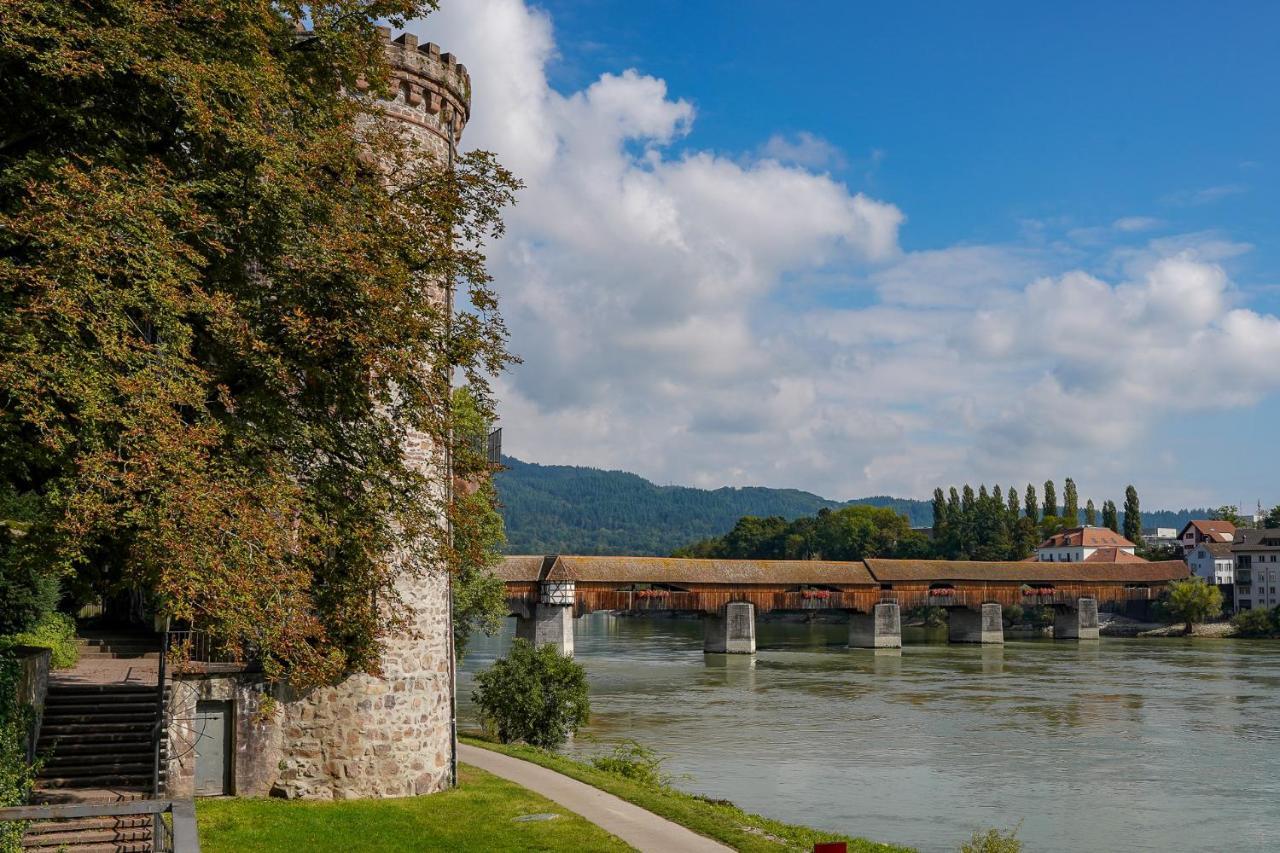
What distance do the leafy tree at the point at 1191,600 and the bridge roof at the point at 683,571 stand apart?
22939 mm

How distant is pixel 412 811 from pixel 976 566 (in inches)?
2195

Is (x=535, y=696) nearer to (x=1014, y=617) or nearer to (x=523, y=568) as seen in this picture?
(x=523, y=568)

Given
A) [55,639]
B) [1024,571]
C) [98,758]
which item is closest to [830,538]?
[1024,571]

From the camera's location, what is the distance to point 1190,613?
68062mm

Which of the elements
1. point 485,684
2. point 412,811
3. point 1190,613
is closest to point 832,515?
point 1190,613

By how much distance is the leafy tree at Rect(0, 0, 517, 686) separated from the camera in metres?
8.38

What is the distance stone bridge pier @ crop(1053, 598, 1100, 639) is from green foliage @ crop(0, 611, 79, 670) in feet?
199

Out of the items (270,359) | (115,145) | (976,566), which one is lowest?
(976,566)

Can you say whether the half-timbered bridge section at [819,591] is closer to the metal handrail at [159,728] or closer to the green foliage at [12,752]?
the metal handrail at [159,728]

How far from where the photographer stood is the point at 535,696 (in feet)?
74.8

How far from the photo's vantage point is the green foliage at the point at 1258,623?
6706cm

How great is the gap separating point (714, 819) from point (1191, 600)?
210ft

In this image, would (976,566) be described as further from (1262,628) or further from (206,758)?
(206,758)

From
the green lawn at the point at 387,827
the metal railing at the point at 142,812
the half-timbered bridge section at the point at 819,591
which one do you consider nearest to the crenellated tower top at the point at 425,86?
the green lawn at the point at 387,827
